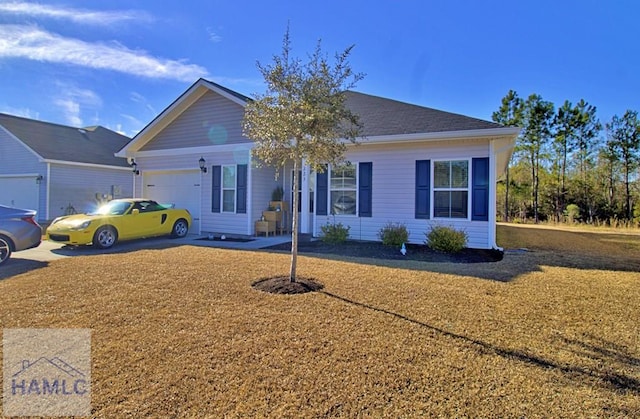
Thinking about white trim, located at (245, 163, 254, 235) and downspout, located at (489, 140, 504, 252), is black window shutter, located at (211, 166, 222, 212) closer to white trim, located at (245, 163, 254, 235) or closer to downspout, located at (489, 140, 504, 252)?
white trim, located at (245, 163, 254, 235)

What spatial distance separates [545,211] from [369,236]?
2020 centimetres

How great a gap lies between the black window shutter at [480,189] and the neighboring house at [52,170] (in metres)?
17.4

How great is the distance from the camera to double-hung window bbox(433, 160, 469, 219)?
9.21 metres

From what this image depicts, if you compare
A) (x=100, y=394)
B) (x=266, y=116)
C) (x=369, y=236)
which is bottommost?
(x=100, y=394)

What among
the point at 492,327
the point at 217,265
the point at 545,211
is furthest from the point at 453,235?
the point at 545,211

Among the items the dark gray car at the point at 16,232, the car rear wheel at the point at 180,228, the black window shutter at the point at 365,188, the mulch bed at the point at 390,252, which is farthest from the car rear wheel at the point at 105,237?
the black window shutter at the point at 365,188

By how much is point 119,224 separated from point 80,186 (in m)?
10.5

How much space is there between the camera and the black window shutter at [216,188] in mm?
12047

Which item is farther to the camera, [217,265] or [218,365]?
[217,265]

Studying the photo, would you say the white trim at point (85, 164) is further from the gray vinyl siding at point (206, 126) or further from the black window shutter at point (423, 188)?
the black window shutter at point (423, 188)

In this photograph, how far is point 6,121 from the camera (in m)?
17.7

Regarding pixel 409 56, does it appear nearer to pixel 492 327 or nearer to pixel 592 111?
pixel 492 327

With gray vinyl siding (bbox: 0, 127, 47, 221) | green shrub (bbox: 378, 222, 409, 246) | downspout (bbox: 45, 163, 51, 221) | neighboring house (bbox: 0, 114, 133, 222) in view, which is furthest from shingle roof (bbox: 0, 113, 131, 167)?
green shrub (bbox: 378, 222, 409, 246)

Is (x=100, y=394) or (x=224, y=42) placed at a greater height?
(x=224, y=42)
